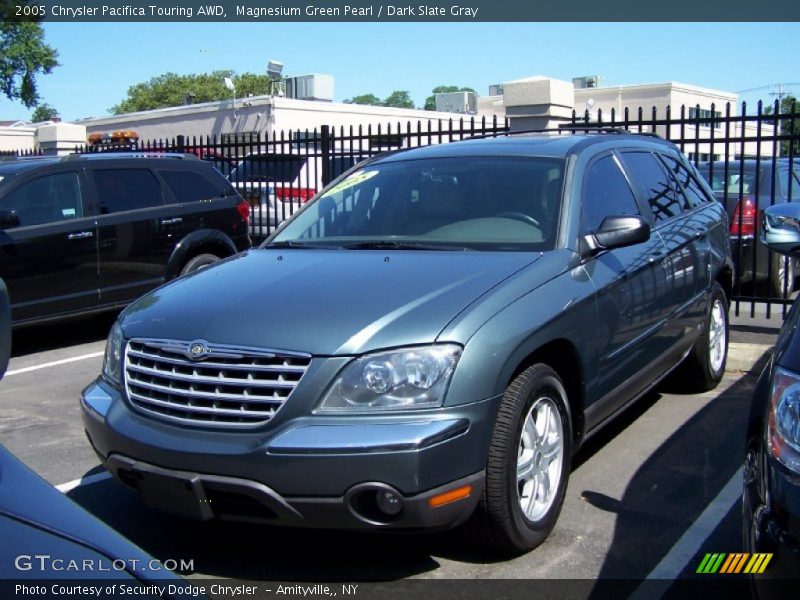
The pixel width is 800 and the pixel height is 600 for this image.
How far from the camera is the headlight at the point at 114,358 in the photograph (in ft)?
13.0

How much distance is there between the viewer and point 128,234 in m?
8.88

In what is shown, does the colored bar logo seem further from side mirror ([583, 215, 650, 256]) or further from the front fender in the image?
the front fender

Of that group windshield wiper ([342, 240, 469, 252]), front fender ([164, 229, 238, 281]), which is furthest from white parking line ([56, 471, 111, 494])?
front fender ([164, 229, 238, 281])

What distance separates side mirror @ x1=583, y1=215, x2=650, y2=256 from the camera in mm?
4355

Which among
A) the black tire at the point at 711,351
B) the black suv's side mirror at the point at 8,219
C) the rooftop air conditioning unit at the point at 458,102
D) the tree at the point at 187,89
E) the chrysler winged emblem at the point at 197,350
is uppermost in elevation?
the tree at the point at 187,89

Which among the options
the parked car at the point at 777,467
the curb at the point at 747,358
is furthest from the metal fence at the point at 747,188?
the parked car at the point at 777,467

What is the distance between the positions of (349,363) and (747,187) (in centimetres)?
837

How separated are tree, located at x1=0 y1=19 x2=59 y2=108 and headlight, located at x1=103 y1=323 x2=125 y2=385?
3125cm

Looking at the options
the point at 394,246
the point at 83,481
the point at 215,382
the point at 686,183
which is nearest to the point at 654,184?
the point at 686,183

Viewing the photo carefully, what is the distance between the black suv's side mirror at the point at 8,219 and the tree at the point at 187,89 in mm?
77512

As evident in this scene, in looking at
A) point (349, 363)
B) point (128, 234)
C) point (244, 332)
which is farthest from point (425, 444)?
point (128, 234)

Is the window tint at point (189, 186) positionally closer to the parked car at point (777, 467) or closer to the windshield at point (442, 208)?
the windshield at point (442, 208)

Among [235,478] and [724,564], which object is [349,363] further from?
[724,564]

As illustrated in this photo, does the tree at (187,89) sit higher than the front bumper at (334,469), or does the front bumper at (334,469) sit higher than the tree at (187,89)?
the tree at (187,89)
